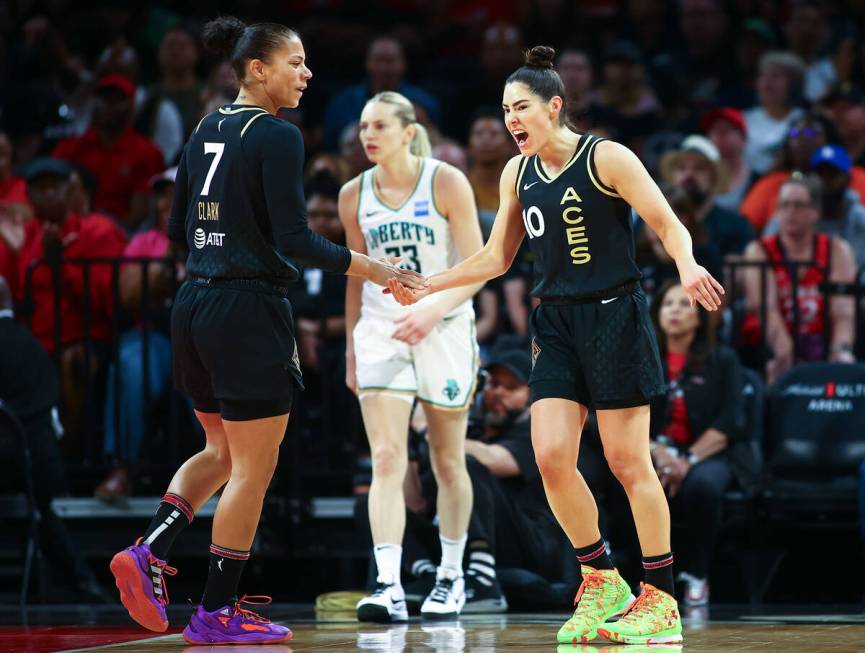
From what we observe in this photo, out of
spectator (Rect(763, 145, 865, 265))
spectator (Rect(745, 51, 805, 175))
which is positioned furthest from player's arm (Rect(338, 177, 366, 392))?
spectator (Rect(745, 51, 805, 175))

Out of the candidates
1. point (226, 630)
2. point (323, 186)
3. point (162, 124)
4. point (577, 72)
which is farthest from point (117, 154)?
point (226, 630)

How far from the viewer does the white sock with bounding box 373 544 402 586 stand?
245 inches

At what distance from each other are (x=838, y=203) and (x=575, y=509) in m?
4.64

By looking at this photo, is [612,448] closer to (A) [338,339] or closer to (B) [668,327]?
(B) [668,327]

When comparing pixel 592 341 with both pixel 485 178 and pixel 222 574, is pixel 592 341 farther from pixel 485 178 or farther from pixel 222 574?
pixel 485 178

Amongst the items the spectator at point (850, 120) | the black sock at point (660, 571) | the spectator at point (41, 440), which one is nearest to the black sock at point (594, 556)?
the black sock at point (660, 571)

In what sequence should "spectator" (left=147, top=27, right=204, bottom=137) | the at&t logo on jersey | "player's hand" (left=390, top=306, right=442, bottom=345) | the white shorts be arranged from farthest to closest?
"spectator" (left=147, top=27, right=204, bottom=137)
the white shorts
"player's hand" (left=390, top=306, right=442, bottom=345)
the at&t logo on jersey

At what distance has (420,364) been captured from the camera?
6492 millimetres

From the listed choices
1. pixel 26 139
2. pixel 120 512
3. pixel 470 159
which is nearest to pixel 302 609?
pixel 120 512

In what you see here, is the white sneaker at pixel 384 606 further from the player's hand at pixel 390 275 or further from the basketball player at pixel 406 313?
the player's hand at pixel 390 275

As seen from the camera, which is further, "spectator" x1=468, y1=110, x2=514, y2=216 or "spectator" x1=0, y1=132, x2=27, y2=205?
"spectator" x1=0, y1=132, x2=27, y2=205

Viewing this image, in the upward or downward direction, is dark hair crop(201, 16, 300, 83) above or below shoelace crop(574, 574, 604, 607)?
above

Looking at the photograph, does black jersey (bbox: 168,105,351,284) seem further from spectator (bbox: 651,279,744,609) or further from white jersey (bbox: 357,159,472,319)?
spectator (bbox: 651,279,744,609)

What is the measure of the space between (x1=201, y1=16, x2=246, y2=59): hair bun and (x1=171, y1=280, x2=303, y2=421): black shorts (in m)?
0.94
